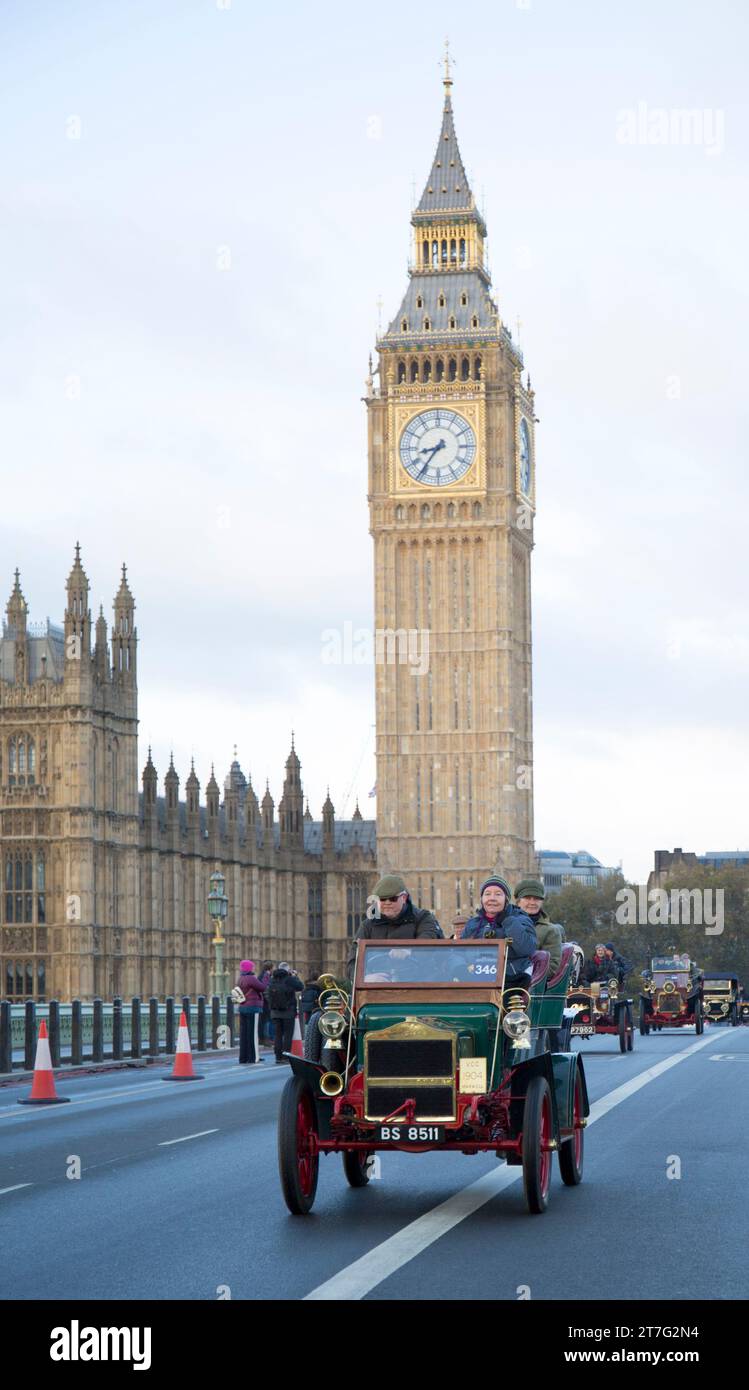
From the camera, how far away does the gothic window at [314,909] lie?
4102 inches

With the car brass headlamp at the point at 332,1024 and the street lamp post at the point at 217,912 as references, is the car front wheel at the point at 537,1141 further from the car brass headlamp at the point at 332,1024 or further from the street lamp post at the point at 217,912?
the street lamp post at the point at 217,912

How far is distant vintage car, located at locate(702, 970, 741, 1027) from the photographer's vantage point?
2509 inches

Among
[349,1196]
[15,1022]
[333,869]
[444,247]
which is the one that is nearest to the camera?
[349,1196]

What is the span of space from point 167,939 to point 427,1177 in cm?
6272

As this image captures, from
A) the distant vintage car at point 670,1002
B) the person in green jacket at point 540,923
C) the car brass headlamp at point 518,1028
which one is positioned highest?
the person in green jacket at point 540,923

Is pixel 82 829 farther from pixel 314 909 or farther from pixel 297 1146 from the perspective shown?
pixel 297 1146

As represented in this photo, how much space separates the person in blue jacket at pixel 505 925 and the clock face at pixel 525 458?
9438cm

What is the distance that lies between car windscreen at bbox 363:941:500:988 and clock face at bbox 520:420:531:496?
9524cm

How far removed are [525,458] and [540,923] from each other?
94606mm

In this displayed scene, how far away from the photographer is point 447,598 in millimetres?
105812

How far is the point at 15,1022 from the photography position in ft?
109
